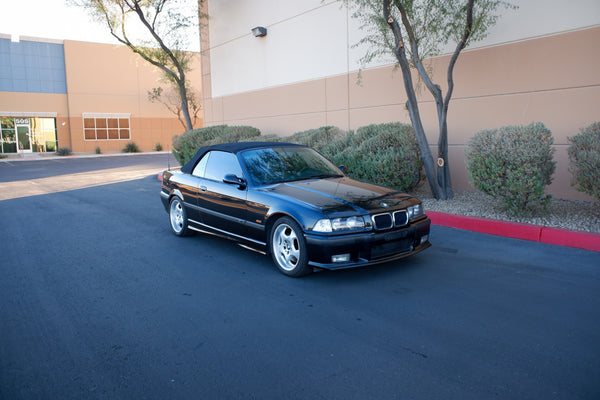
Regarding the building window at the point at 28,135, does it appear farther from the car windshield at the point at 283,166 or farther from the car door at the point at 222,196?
the car windshield at the point at 283,166

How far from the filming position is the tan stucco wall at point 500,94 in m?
8.87

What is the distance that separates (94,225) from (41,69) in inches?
1321

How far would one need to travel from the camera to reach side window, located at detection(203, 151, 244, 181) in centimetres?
629

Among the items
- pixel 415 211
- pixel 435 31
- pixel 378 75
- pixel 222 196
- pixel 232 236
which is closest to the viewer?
pixel 415 211

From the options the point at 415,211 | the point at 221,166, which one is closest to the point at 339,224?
the point at 415,211

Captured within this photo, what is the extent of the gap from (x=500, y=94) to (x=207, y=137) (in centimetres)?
1042

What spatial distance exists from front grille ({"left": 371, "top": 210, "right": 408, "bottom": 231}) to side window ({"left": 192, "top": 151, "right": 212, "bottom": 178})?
294cm

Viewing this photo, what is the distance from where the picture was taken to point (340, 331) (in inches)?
151

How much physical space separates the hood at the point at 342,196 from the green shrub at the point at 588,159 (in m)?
2.93

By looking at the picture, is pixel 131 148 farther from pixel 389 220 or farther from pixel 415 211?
pixel 389 220

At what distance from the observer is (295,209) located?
512 cm

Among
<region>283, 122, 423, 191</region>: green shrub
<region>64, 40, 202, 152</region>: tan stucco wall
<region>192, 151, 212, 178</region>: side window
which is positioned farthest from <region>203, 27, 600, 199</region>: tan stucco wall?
<region>64, 40, 202, 152</region>: tan stucco wall

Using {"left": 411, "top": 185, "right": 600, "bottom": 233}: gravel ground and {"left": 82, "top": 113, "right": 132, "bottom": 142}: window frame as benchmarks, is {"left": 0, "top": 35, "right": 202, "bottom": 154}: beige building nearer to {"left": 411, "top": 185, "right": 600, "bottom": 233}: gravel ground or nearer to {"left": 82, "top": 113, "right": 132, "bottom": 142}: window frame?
{"left": 82, "top": 113, "right": 132, "bottom": 142}: window frame

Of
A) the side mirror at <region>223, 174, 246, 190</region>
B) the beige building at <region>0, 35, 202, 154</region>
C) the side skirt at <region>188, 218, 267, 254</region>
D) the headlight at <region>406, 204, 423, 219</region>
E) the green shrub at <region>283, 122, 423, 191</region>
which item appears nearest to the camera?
the headlight at <region>406, 204, 423, 219</region>
